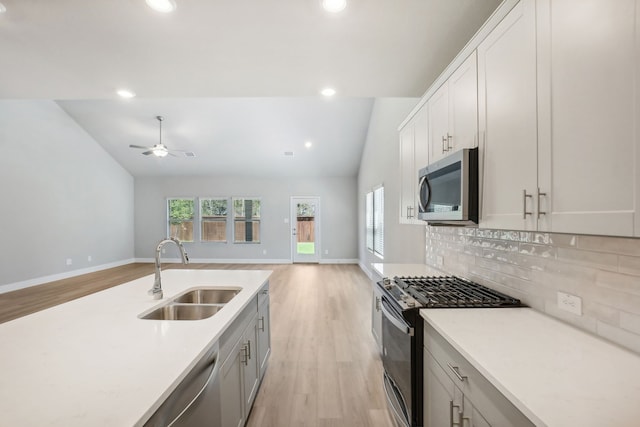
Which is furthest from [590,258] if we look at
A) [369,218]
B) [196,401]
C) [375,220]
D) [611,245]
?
[369,218]

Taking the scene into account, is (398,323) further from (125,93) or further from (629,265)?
(125,93)

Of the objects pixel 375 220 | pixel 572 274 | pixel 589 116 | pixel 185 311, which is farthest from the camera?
pixel 375 220

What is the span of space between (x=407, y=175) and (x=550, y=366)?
6.19 ft

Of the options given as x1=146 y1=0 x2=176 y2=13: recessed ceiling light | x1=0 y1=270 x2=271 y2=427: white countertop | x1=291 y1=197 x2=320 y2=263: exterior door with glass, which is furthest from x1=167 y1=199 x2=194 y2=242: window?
x1=146 y1=0 x2=176 y2=13: recessed ceiling light

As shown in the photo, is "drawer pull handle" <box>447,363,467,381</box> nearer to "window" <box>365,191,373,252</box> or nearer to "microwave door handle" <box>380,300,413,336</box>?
"microwave door handle" <box>380,300,413,336</box>

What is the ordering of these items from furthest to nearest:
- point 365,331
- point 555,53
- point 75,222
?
point 75,222 < point 365,331 < point 555,53

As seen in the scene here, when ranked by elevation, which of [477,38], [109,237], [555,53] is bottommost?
[109,237]

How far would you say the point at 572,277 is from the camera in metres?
1.32

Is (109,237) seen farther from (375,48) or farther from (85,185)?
(375,48)

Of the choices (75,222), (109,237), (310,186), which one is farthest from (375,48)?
(109,237)

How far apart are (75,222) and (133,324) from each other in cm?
686

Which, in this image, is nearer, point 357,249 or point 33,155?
point 33,155

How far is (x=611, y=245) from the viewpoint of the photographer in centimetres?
116

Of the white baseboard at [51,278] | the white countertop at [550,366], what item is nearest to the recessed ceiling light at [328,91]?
the white countertop at [550,366]
